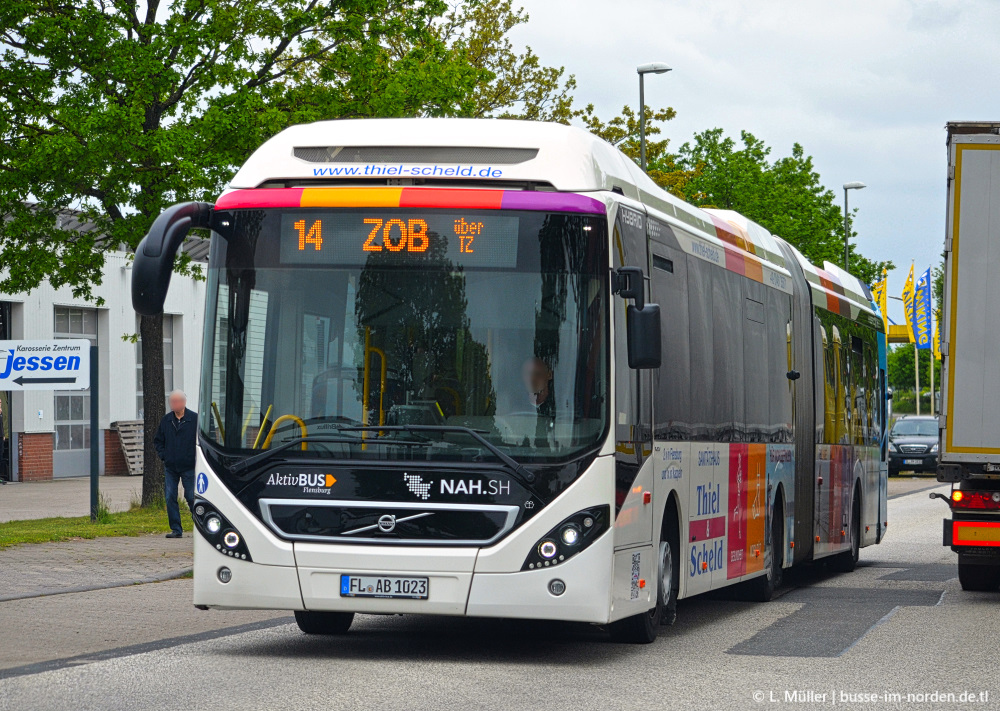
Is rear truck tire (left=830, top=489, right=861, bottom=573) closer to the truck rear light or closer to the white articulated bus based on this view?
the truck rear light

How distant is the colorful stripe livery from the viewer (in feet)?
31.1

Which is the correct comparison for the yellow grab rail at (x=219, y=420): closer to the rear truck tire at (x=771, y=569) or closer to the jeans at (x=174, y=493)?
the rear truck tire at (x=771, y=569)

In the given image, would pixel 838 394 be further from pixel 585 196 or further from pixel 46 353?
pixel 46 353

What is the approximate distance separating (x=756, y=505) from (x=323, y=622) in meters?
4.27

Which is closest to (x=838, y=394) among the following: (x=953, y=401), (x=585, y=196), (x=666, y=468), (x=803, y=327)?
(x=803, y=327)

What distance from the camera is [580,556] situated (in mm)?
9148

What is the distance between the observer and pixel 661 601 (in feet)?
35.3

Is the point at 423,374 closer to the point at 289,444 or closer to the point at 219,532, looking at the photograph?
the point at 289,444

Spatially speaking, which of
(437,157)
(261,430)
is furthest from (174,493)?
(437,157)

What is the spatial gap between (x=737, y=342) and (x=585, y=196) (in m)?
3.91

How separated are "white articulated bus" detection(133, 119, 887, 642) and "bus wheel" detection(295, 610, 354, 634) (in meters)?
1.40

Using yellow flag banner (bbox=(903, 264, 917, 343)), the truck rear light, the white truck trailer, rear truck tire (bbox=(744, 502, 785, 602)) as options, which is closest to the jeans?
rear truck tire (bbox=(744, 502, 785, 602))

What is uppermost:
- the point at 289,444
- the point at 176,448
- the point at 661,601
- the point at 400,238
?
the point at 400,238

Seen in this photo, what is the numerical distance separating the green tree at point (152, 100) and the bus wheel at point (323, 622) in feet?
36.2
